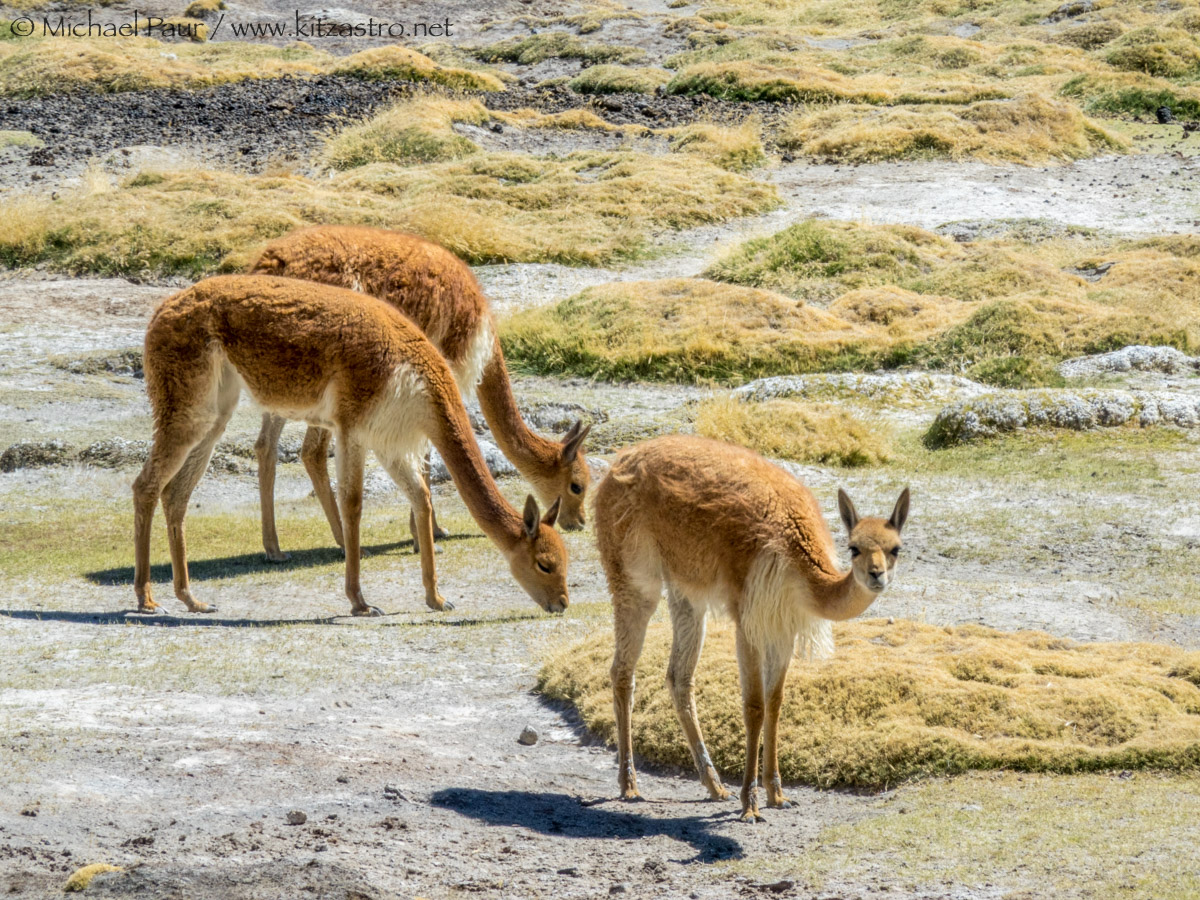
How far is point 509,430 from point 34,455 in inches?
223

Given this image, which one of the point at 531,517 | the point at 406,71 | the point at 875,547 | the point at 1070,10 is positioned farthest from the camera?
the point at 1070,10

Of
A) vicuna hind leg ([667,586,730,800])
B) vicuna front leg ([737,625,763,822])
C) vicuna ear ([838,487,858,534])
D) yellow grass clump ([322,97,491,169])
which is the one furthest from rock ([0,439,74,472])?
yellow grass clump ([322,97,491,169])

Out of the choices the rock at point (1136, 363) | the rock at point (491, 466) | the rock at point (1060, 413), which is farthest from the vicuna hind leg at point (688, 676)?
the rock at point (1136, 363)

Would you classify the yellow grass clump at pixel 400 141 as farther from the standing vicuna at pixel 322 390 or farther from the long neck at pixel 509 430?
the standing vicuna at pixel 322 390

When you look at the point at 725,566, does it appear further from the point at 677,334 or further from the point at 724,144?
the point at 724,144

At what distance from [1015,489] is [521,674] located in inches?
242

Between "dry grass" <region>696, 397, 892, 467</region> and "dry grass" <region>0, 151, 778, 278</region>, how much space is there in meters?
8.78

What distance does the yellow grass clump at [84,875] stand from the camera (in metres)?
5.54

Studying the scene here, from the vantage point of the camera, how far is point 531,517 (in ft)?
31.6

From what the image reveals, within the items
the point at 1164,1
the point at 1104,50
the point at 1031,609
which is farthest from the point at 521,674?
the point at 1164,1

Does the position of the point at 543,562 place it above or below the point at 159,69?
below

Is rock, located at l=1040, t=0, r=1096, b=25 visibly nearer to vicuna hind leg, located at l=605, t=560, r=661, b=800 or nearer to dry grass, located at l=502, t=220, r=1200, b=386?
dry grass, located at l=502, t=220, r=1200, b=386

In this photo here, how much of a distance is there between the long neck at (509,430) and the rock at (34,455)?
509 centimetres

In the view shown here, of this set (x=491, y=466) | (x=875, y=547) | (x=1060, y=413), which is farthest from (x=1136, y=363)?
(x=875, y=547)
